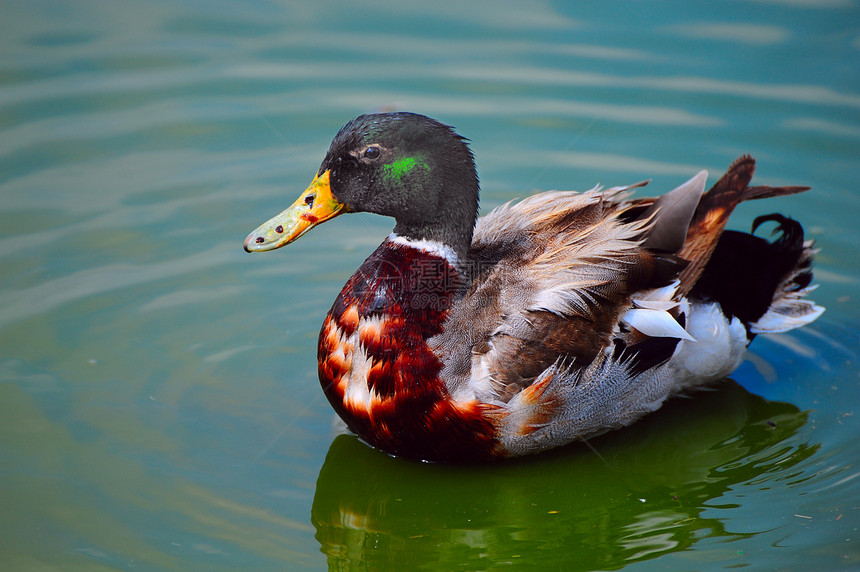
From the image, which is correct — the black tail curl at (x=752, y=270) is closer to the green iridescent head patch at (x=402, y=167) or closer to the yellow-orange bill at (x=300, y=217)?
the green iridescent head patch at (x=402, y=167)

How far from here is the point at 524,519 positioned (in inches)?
187

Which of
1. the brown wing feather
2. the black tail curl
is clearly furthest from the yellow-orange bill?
the black tail curl

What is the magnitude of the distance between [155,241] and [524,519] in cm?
326

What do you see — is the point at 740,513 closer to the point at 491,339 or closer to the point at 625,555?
the point at 625,555

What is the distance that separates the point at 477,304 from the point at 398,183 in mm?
689

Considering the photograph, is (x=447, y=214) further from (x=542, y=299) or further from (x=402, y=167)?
(x=542, y=299)

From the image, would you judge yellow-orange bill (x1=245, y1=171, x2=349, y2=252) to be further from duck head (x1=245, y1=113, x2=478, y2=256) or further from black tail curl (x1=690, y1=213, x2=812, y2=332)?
black tail curl (x1=690, y1=213, x2=812, y2=332)

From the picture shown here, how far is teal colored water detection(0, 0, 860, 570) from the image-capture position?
463cm

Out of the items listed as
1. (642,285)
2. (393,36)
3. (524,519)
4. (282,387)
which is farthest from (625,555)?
(393,36)

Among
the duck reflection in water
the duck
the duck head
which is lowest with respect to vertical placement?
the duck reflection in water

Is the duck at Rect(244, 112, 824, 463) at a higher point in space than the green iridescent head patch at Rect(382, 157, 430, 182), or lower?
lower

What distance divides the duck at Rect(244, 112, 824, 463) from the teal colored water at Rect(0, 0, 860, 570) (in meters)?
0.35

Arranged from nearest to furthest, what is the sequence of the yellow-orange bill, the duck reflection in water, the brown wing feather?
1. the duck reflection in water
2. the brown wing feather
3. the yellow-orange bill

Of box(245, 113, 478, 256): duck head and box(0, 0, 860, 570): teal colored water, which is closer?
box(0, 0, 860, 570): teal colored water
